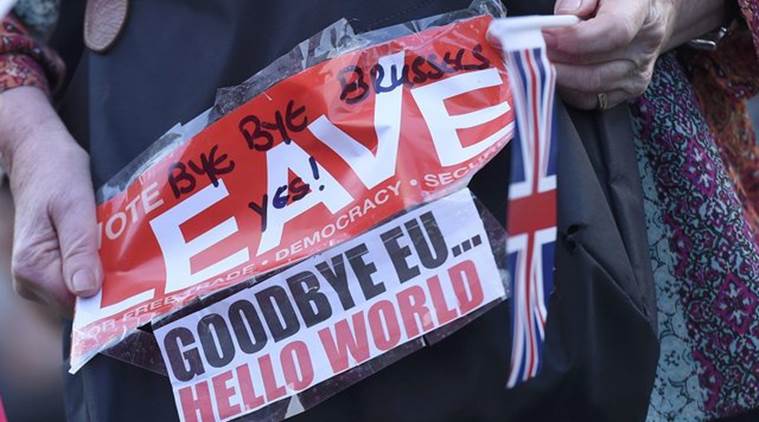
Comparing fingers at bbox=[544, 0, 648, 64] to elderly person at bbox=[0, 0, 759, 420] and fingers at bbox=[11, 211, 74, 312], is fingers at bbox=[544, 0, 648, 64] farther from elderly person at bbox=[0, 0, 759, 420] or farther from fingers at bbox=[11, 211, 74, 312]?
fingers at bbox=[11, 211, 74, 312]

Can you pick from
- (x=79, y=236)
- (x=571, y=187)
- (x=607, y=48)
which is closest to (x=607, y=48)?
(x=607, y=48)

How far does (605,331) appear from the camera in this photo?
1128 millimetres

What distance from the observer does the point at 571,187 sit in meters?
1.12

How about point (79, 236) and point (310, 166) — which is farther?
point (79, 236)

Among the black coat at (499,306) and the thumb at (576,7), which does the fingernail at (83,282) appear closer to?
the black coat at (499,306)

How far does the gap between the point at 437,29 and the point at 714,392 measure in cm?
45

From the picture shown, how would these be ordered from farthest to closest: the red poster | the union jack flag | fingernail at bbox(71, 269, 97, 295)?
fingernail at bbox(71, 269, 97, 295) < the red poster < the union jack flag

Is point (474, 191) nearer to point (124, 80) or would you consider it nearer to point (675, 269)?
point (675, 269)

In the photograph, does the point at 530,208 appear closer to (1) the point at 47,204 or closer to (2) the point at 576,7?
(2) the point at 576,7

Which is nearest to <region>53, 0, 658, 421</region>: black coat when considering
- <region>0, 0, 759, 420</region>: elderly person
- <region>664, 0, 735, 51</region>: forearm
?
<region>0, 0, 759, 420</region>: elderly person

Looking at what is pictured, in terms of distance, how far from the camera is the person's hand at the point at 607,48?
1129 mm

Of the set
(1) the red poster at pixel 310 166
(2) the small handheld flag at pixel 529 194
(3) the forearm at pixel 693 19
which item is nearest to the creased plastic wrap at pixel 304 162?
(1) the red poster at pixel 310 166

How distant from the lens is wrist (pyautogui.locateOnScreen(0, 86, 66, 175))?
53.0 inches

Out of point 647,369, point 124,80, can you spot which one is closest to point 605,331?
point 647,369
